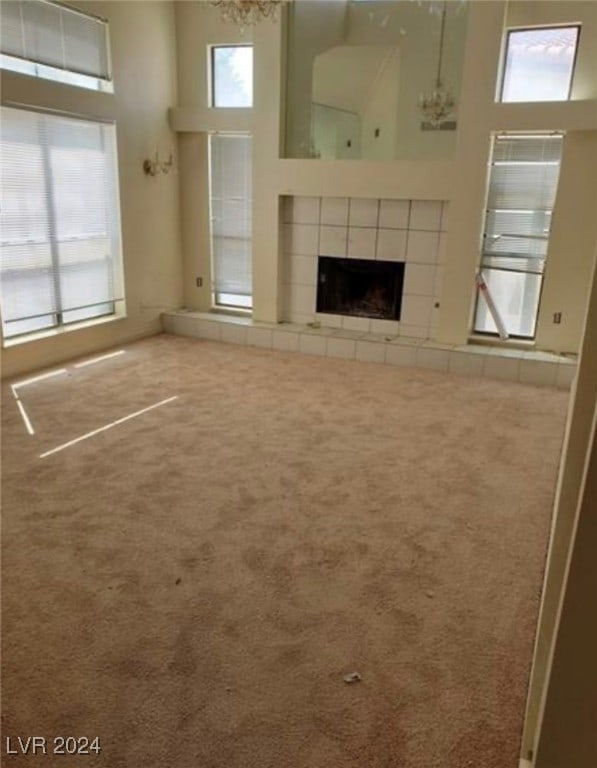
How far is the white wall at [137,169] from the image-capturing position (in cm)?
452

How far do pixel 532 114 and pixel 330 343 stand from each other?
2.35 m

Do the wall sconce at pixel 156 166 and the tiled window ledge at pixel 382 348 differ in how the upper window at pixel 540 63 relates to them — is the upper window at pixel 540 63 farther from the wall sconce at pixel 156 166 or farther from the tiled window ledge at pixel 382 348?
the wall sconce at pixel 156 166

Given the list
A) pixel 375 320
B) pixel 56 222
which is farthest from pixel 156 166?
pixel 375 320

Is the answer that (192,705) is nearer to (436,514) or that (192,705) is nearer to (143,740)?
(143,740)

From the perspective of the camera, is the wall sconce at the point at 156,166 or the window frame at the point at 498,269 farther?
the wall sconce at the point at 156,166

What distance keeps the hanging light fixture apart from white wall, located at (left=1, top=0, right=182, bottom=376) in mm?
2435

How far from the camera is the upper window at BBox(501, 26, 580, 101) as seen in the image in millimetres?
4203

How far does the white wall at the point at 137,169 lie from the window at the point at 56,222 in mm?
125

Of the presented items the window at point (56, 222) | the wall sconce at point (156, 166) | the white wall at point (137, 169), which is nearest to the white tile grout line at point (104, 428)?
the white wall at point (137, 169)

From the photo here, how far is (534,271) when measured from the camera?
15.4 ft

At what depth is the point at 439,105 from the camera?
4598 mm

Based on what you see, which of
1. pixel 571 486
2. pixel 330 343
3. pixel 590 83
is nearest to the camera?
pixel 571 486

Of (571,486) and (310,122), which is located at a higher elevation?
(310,122)

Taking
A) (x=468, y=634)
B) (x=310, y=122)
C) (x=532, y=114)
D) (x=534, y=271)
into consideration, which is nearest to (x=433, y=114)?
(x=532, y=114)
